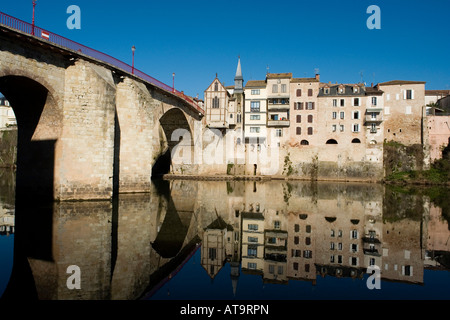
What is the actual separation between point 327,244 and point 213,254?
4.29 m

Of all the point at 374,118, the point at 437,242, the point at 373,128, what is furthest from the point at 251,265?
the point at 374,118

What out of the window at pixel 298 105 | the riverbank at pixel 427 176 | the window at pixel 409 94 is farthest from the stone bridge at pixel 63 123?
the window at pixel 409 94

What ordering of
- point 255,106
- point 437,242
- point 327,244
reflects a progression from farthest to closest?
1. point 255,106
2. point 437,242
3. point 327,244

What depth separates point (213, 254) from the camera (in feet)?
35.7

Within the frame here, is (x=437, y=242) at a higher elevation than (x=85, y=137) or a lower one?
lower

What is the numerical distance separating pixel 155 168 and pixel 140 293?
1703 inches

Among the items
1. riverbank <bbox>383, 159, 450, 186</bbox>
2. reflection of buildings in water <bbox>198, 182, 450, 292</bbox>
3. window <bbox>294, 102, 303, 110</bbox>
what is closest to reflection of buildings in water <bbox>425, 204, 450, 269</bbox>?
reflection of buildings in water <bbox>198, 182, 450, 292</bbox>

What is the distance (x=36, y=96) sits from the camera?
58.7 feet

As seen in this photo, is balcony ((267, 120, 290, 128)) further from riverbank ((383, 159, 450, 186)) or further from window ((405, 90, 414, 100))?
window ((405, 90, 414, 100))

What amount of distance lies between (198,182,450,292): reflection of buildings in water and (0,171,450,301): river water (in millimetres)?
41

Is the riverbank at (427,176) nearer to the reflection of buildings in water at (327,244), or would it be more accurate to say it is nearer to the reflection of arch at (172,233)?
the reflection of buildings in water at (327,244)

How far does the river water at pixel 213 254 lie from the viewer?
7375mm

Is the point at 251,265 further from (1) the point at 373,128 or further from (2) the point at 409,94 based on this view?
(2) the point at 409,94

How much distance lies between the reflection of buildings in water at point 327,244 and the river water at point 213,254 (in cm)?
4
